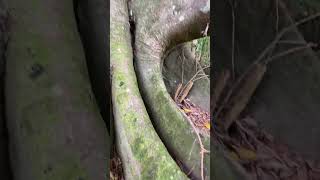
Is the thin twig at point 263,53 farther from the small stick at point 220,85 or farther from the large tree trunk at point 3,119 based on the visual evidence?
the large tree trunk at point 3,119

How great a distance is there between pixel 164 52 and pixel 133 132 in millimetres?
337

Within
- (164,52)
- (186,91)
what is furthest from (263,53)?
(164,52)

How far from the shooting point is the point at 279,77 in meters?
1.64

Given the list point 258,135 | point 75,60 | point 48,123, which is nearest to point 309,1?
point 258,135

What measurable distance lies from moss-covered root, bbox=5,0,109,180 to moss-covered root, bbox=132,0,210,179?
0.26 m

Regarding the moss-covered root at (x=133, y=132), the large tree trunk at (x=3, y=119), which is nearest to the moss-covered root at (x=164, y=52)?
A: the moss-covered root at (x=133, y=132)

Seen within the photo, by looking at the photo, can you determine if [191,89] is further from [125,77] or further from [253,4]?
[125,77]

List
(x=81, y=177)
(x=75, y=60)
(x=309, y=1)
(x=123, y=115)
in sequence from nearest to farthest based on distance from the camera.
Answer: (x=81, y=177) < (x=75, y=60) < (x=123, y=115) < (x=309, y=1)

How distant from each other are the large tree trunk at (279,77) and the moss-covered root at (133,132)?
53 centimetres

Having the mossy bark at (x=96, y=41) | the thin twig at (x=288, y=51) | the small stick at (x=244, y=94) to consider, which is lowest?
the small stick at (x=244, y=94)

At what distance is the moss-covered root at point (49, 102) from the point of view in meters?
0.94

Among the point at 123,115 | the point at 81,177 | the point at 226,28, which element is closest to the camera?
the point at 81,177

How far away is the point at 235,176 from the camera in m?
1.23

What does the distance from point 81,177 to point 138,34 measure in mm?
530
